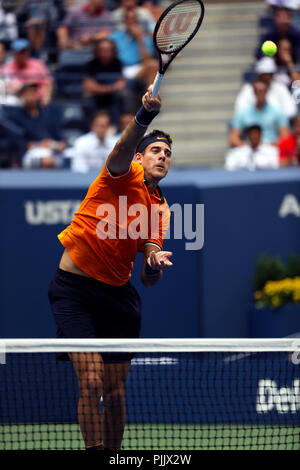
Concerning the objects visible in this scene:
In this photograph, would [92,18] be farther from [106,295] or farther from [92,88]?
[106,295]

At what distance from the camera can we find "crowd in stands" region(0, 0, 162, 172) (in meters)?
8.12

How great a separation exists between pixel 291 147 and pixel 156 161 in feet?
12.2

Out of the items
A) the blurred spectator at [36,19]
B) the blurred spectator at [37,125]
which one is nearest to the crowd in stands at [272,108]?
the blurred spectator at [37,125]

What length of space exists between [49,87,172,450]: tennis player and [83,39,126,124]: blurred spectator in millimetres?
3874

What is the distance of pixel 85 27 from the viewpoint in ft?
33.0

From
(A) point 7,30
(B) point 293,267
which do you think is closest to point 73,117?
(A) point 7,30

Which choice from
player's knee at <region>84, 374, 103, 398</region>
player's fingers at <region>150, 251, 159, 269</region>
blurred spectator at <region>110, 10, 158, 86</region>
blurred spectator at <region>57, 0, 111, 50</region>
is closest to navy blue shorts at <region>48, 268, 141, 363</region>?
player's knee at <region>84, 374, 103, 398</region>

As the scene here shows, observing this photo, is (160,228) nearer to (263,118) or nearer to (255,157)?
(255,157)

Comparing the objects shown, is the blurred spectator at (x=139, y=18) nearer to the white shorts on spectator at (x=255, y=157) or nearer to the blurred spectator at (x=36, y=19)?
the blurred spectator at (x=36, y=19)

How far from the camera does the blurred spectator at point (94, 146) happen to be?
25.8 feet

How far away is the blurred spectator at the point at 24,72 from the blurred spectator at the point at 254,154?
76.5 inches

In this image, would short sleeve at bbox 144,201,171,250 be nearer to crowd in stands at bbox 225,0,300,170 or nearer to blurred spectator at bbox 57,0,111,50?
crowd in stands at bbox 225,0,300,170
